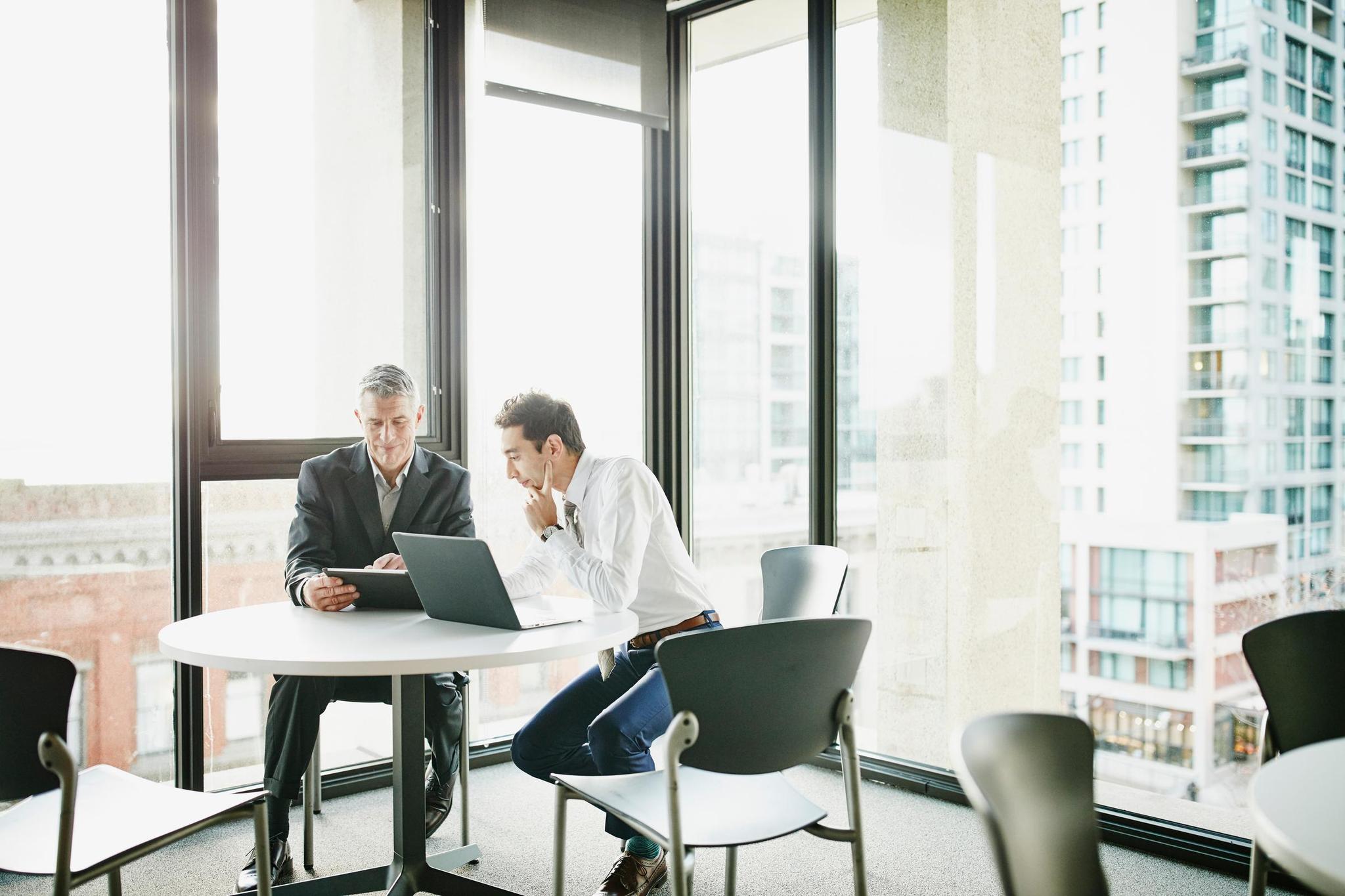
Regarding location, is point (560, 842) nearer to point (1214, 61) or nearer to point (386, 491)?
point (386, 491)

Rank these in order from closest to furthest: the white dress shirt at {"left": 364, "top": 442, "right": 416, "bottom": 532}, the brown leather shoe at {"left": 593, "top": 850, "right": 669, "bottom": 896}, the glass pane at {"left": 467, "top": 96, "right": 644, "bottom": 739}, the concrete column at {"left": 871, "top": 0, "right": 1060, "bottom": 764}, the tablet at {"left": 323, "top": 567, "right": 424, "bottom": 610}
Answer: the tablet at {"left": 323, "top": 567, "right": 424, "bottom": 610} < the brown leather shoe at {"left": 593, "top": 850, "right": 669, "bottom": 896} < the white dress shirt at {"left": 364, "top": 442, "right": 416, "bottom": 532} < the concrete column at {"left": 871, "top": 0, "right": 1060, "bottom": 764} < the glass pane at {"left": 467, "top": 96, "right": 644, "bottom": 739}

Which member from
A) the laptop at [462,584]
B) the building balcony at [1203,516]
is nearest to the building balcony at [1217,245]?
the building balcony at [1203,516]

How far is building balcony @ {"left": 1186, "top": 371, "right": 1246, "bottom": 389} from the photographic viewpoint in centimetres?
295

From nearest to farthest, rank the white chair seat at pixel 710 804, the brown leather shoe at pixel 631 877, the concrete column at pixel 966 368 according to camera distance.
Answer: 1. the white chair seat at pixel 710 804
2. the brown leather shoe at pixel 631 877
3. the concrete column at pixel 966 368

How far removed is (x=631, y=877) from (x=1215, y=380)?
2.11 m

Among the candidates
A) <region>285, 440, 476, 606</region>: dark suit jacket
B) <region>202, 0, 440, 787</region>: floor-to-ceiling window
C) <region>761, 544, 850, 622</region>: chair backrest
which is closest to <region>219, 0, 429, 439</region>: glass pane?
<region>202, 0, 440, 787</region>: floor-to-ceiling window

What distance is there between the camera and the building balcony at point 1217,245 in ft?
9.65

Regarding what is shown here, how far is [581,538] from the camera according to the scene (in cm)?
286

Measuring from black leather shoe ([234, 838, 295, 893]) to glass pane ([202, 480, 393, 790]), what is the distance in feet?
2.34

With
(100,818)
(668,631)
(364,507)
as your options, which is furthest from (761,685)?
(364,507)

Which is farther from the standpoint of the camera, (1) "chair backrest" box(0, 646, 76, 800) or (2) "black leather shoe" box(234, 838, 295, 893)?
(2) "black leather shoe" box(234, 838, 295, 893)

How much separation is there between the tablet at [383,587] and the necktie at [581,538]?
44 centimetres

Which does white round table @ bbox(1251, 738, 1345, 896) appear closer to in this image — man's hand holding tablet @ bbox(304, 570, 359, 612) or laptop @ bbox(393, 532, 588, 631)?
laptop @ bbox(393, 532, 588, 631)

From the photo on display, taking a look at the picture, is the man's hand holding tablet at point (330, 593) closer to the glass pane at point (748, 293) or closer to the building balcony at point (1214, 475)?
the glass pane at point (748, 293)
